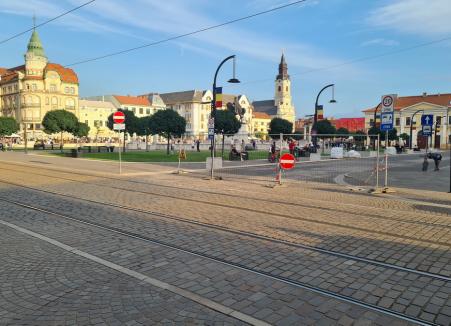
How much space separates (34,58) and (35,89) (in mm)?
8306

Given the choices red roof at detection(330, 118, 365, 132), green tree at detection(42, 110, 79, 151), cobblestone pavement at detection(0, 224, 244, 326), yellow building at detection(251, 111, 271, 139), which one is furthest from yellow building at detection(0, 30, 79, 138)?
cobblestone pavement at detection(0, 224, 244, 326)

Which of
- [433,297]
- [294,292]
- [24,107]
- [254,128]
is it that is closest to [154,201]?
[294,292]

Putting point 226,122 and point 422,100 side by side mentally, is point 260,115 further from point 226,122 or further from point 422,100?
point 226,122

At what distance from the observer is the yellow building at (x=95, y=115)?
401 feet

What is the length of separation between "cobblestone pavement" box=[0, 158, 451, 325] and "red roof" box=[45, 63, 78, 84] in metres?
105

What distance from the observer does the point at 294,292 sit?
464cm

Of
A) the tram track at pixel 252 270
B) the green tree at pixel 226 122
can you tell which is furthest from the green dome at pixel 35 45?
the tram track at pixel 252 270

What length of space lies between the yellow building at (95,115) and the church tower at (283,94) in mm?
72599

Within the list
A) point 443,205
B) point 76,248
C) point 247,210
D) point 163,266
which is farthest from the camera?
point 443,205

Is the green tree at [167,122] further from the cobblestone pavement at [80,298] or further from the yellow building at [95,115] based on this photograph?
the yellow building at [95,115]

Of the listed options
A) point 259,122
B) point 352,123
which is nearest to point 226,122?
point 352,123

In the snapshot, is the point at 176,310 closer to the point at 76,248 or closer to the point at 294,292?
the point at 294,292

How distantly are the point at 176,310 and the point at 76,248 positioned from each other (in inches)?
119

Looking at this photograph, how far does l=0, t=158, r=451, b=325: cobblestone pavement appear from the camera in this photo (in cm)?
477
